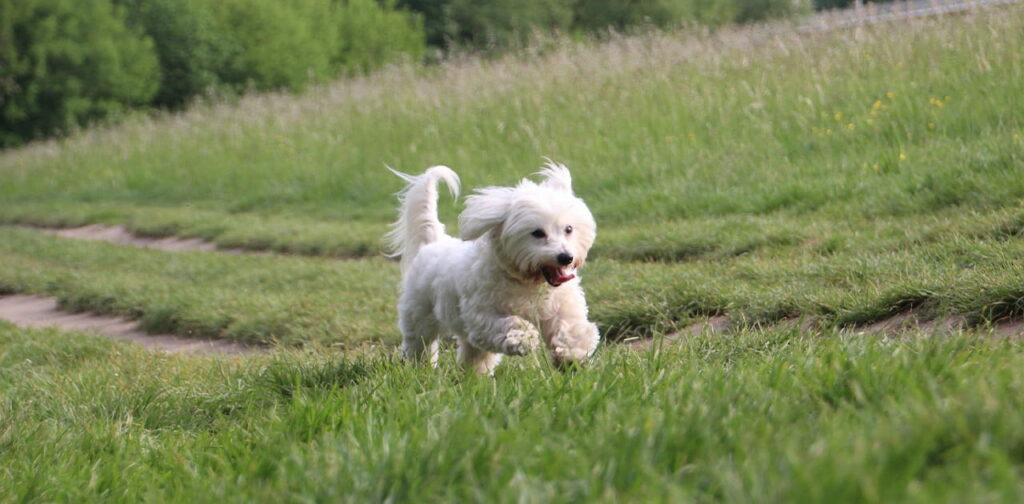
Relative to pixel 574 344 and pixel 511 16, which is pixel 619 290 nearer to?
pixel 574 344

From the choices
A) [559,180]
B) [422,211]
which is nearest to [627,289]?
[422,211]

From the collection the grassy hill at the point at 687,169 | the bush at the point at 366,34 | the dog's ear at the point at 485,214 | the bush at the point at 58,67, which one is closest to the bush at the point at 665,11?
the bush at the point at 366,34

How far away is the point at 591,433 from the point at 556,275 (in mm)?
1774

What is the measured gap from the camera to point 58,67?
28.5 m

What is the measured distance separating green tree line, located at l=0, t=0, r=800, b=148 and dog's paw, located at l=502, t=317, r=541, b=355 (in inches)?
802

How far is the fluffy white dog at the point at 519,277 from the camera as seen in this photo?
456 cm

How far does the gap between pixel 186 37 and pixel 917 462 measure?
3155 centimetres

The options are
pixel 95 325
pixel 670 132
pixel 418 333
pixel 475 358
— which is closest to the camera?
pixel 475 358

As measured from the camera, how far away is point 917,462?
220 centimetres

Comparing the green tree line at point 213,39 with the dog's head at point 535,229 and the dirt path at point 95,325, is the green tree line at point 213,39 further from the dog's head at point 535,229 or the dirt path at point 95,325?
the dog's head at point 535,229

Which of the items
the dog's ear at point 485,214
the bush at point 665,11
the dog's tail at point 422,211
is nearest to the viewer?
the dog's ear at point 485,214

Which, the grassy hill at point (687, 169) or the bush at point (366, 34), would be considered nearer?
the grassy hill at point (687, 169)

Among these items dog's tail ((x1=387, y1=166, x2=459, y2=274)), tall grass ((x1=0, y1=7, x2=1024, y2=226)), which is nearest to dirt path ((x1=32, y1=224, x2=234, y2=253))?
tall grass ((x1=0, y1=7, x2=1024, y2=226))

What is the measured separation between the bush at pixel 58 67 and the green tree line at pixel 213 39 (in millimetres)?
30
